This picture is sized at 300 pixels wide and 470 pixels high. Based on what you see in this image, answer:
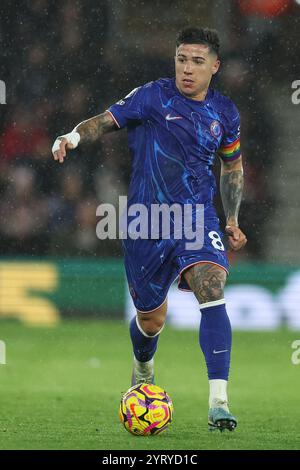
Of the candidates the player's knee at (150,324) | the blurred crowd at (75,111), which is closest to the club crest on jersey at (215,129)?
the player's knee at (150,324)

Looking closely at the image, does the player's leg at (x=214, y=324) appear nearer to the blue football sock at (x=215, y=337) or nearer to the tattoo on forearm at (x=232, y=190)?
the blue football sock at (x=215, y=337)

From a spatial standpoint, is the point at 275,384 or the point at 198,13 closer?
the point at 275,384

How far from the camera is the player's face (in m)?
6.47

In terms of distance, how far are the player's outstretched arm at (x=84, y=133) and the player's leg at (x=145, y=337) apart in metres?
1.10

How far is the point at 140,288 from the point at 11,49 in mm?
7818

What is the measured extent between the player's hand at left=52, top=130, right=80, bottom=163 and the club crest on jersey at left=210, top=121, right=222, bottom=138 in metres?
0.80

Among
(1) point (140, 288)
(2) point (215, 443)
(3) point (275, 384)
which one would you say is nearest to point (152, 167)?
(1) point (140, 288)

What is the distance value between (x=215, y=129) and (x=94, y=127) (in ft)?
2.28

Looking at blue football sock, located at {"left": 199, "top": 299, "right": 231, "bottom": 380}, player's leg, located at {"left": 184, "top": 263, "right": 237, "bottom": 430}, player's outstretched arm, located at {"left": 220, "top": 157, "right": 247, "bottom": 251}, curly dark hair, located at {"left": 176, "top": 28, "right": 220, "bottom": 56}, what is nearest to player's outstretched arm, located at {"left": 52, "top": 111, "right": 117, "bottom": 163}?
curly dark hair, located at {"left": 176, "top": 28, "right": 220, "bottom": 56}

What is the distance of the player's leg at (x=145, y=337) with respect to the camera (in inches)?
269

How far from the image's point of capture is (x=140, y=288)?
666 centimetres

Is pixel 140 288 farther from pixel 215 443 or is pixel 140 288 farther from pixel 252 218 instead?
pixel 252 218

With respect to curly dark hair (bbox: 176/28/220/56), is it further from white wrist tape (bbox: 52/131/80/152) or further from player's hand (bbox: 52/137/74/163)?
player's hand (bbox: 52/137/74/163)

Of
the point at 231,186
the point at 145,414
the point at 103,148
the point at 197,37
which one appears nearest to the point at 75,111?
the point at 103,148
